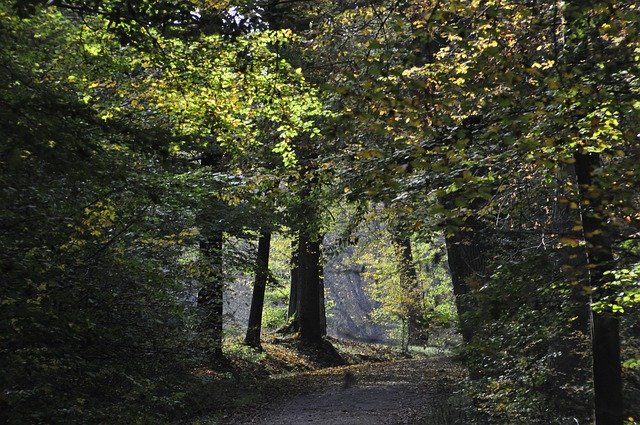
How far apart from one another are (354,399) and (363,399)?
8.6 inches

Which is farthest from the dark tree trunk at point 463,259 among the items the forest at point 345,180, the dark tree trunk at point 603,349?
the dark tree trunk at point 603,349

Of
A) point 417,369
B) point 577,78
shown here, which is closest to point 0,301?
point 577,78

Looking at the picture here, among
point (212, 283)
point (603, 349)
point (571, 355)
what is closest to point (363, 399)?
point (212, 283)

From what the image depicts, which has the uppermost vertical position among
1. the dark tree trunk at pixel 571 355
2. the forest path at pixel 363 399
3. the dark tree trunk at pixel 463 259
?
the dark tree trunk at pixel 463 259

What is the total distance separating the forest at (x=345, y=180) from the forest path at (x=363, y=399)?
0.47 feet

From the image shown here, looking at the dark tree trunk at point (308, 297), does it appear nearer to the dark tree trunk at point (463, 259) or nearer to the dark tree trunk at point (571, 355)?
the dark tree trunk at point (463, 259)

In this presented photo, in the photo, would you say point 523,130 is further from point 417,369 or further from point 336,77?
point 417,369

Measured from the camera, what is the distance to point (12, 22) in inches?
289

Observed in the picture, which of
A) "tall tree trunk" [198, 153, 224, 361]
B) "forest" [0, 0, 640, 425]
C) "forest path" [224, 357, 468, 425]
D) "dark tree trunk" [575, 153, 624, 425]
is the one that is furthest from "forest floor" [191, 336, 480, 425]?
"dark tree trunk" [575, 153, 624, 425]

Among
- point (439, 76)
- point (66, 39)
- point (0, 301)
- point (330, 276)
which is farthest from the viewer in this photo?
point (330, 276)

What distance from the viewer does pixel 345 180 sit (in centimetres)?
794

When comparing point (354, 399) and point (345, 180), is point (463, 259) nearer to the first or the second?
point (354, 399)

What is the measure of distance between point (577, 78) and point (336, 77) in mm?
7295

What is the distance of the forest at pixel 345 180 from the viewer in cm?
529
